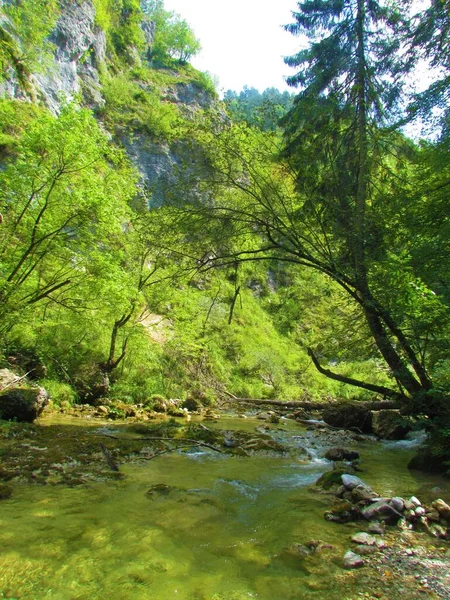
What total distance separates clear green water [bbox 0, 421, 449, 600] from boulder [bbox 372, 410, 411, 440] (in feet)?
14.7

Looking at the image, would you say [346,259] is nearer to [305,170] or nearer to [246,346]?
[305,170]

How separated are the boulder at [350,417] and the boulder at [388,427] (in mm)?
347

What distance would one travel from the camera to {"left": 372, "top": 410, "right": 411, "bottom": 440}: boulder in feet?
32.5

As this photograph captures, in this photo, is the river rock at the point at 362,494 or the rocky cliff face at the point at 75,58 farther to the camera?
the rocky cliff face at the point at 75,58

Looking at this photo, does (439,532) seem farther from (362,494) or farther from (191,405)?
(191,405)

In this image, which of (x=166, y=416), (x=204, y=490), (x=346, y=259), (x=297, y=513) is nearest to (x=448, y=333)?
(x=346, y=259)

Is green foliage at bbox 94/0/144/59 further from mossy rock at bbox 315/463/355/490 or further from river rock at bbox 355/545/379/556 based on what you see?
river rock at bbox 355/545/379/556

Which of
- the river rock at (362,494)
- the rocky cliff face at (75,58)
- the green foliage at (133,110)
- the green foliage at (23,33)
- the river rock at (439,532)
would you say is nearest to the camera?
the river rock at (439,532)

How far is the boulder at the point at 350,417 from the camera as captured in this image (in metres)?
11.0

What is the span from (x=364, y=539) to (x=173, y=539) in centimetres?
186

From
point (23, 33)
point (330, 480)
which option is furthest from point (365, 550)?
point (23, 33)

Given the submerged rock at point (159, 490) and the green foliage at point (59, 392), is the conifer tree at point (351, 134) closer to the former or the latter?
the submerged rock at point (159, 490)

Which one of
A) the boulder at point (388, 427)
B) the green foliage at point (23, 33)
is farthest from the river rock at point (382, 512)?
the green foliage at point (23, 33)

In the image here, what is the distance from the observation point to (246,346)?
69.6 ft
